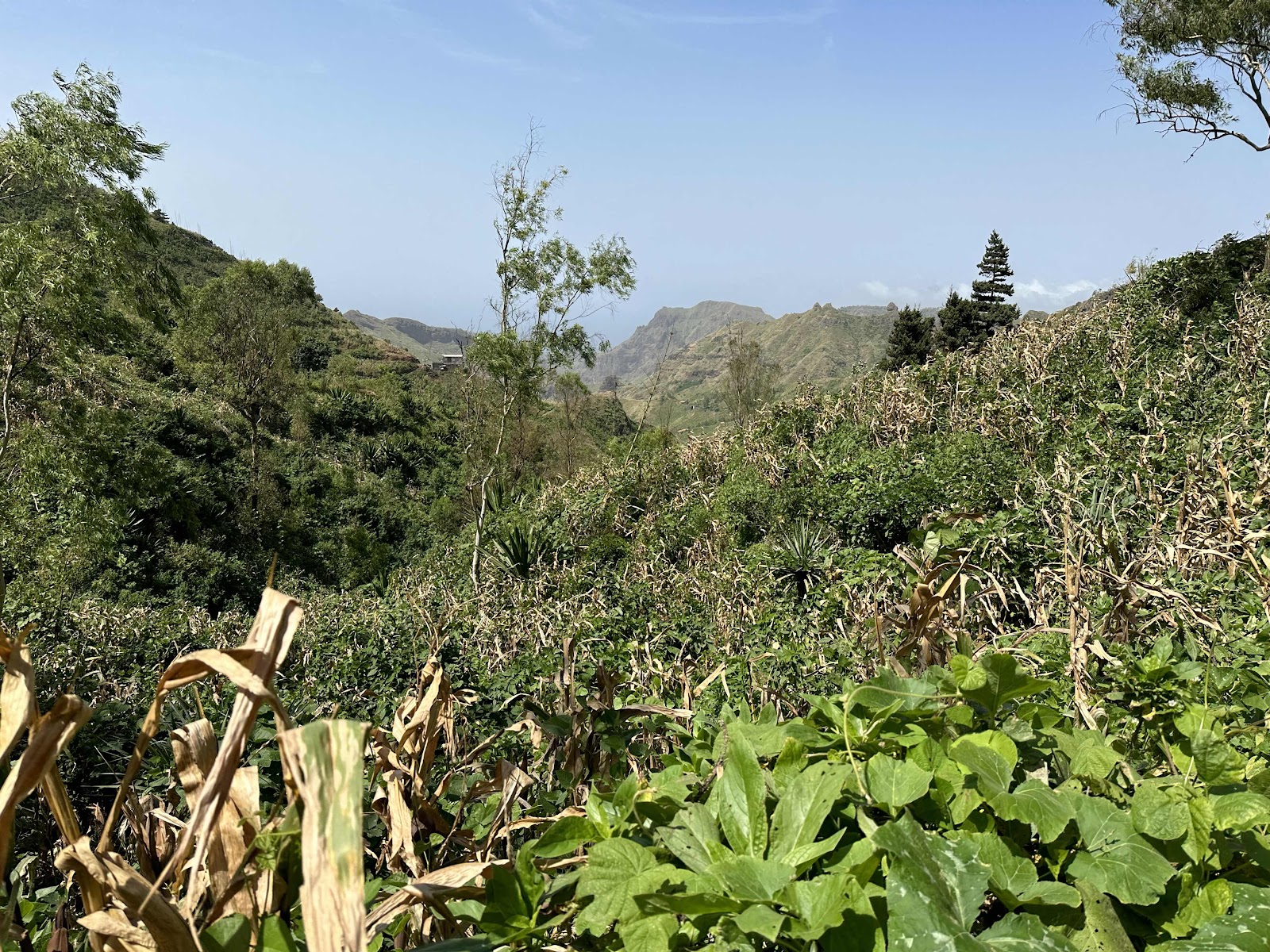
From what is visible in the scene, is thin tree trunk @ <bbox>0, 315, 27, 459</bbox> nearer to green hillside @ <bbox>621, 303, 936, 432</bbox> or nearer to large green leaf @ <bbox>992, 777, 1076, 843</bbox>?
large green leaf @ <bbox>992, 777, 1076, 843</bbox>

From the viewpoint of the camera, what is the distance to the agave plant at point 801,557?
6.54 m

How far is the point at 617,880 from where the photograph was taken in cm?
67

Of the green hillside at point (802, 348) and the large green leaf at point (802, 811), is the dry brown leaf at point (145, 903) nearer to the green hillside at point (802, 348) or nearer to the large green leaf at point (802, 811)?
the large green leaf at point (802, 811)

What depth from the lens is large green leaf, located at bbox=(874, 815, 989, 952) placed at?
→ 541 millimetres

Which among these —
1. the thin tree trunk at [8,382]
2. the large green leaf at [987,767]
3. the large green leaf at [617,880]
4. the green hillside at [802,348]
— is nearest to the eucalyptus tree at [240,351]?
the thin tree trunk at [8,382]

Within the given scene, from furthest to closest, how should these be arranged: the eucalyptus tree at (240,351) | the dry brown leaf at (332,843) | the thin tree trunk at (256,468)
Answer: the eucalyptus tree at (240,351) < the thin tree trunk at (256,468) < the dry brown leaf at (332,843)

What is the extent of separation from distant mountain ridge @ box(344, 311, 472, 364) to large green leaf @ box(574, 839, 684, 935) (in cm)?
8394

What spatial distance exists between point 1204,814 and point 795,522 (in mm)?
6938

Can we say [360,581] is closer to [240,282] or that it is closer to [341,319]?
[240,282]

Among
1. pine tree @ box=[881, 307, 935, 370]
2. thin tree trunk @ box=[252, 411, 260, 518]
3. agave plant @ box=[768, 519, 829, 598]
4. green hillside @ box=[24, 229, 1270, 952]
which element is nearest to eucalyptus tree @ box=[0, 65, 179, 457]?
green hillside @ box=[24, 229, 1270, 952]

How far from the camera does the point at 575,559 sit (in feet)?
30.3

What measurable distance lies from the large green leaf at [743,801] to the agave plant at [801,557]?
570 centimetres

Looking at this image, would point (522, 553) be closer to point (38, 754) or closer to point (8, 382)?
point (8, 382)

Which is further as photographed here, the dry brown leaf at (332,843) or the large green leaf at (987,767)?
the large green leaf at (987,767)
